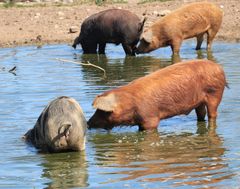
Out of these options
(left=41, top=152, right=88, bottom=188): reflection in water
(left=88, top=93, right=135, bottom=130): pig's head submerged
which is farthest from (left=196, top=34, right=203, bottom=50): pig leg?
(left=41, top=152, right=88, bottom=188): reflection in water

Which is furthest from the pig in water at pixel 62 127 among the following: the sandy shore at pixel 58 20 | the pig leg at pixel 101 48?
the sandy shore at pixel 58 20

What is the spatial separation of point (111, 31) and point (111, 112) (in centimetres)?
889

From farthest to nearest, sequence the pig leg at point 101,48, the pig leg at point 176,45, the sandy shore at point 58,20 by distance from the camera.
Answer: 1. the sandy shore at point 58,20
2. the pig leg at point 101,48
3. the pig leg at point 176,45

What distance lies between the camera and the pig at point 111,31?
18.2 m

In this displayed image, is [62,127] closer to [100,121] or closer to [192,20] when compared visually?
[100,121]

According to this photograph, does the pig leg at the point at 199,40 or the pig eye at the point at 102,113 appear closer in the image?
the pig eye at the point at 102,113

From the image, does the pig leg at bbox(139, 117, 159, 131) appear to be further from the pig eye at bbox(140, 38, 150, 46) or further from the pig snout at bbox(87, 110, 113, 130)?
the pig eye at bbox(140, 38, 150, 46)

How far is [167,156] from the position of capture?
8922 millimetres

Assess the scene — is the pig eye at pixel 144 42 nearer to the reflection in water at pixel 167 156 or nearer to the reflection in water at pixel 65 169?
the reflection in water at pixel 167 156

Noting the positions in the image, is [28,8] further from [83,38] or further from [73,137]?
[73,137]

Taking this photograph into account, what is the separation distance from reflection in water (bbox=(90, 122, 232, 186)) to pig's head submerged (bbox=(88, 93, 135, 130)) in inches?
7.9

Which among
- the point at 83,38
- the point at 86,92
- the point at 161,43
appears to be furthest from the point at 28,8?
the point at 86,92

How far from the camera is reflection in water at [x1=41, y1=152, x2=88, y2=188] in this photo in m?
7.99

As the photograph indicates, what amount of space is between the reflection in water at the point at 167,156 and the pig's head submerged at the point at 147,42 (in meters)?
7.28
